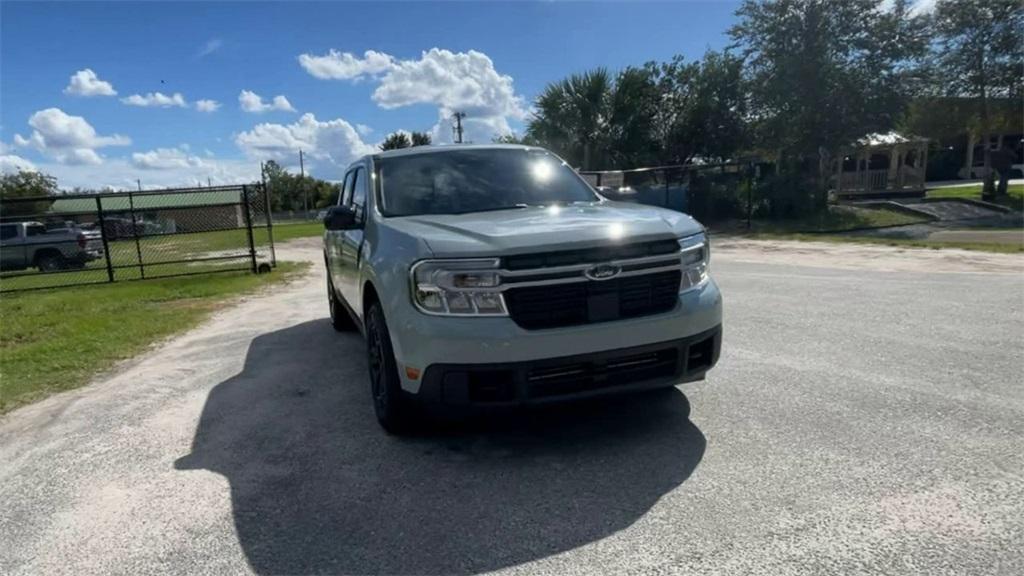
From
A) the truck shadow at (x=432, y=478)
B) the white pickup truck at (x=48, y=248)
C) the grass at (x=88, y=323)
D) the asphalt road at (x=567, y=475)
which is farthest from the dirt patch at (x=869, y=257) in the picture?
the white pickup truck at (x=48, y=248)

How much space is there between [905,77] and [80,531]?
1038 inches

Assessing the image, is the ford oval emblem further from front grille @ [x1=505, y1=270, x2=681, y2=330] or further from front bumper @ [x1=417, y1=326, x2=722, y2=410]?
front bumper @ [x1=417, y1=326, x2=722, y2=410]

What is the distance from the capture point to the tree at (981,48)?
26.1 metres

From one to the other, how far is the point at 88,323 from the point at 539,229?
7502 mm

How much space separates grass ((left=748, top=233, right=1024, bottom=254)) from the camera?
41.4 feet

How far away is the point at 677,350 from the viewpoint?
3477 mm

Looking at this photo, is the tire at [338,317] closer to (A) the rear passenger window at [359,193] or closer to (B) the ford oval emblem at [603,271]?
(A) the rear passenger window at [359,193]

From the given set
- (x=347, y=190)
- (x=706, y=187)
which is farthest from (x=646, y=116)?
(x=347, y=190)

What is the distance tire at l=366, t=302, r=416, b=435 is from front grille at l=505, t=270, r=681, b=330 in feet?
2.82

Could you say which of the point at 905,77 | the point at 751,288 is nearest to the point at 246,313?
the point at 751,288

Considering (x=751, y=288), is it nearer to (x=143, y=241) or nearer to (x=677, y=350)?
(x=677, y=350)

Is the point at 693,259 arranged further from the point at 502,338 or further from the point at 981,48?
the point at 981,48

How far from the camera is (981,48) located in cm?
2672

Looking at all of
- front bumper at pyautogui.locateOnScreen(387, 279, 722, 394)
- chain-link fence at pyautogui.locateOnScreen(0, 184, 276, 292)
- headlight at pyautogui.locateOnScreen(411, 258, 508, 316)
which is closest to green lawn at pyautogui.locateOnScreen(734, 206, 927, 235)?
chain-link fence at pyautogui.locateOnScreen(0, 184, 276, 292)
